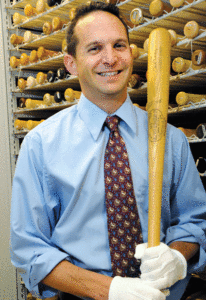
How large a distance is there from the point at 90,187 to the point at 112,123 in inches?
10.0

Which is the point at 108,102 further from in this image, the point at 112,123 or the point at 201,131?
the point at 201,131

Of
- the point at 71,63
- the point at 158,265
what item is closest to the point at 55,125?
the point at 71,63

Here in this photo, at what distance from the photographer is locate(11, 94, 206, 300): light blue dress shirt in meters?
1.08

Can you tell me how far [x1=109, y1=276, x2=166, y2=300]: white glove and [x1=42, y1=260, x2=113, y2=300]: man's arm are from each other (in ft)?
0.08

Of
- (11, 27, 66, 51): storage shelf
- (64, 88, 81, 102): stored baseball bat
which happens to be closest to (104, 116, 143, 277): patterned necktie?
(64, 88, 81, 102): stored baseball bat

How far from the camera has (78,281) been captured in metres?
0.99

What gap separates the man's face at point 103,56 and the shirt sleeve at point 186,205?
1.11 feet

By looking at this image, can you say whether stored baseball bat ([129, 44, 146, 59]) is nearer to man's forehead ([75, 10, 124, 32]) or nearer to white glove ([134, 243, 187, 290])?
man's forehead ([75, 10, 124, 32])

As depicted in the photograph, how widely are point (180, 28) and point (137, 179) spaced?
1297 mm

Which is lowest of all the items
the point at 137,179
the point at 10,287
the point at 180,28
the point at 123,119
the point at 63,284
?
the point at 10,287

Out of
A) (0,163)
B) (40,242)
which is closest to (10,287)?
(0,163)

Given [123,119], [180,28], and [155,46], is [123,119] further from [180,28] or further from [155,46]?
[180,28]

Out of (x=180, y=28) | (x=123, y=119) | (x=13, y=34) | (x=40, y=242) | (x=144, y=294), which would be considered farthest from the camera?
(x=13, y=34)

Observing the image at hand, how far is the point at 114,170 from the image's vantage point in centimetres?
114
